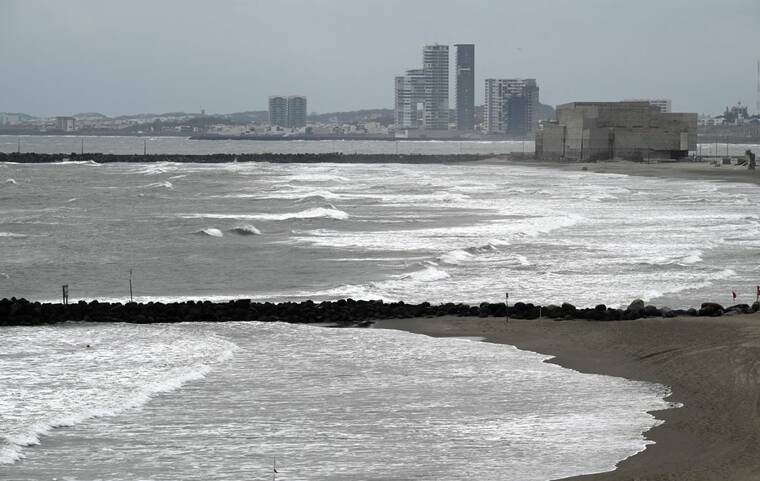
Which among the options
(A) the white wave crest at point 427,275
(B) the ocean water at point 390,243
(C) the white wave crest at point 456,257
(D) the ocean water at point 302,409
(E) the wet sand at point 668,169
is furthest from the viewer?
(E) the wet sand at point 668,169

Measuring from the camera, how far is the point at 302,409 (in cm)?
1714

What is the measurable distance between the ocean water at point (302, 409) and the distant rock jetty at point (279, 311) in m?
1.71

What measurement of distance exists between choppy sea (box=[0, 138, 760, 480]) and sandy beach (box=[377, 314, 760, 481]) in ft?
1.52

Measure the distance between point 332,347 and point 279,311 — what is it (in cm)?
381

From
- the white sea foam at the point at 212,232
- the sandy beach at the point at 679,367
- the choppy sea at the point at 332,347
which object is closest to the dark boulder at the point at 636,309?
the sandy beach at the point at 679,367

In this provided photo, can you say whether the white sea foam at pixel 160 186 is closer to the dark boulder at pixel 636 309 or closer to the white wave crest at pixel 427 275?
the white wave crest at pixel 427 275

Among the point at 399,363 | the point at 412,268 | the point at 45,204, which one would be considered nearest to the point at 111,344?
the point at 399,363

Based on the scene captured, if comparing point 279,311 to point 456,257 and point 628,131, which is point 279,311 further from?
point 628,131

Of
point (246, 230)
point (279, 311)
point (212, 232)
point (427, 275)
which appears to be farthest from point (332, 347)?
point (246, 230)

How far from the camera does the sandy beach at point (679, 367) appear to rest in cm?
1385

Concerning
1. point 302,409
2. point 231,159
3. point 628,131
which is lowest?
point 302,409

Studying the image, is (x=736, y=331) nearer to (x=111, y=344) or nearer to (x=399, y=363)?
(x=399, y=363)

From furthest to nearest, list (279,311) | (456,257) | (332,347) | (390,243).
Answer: (390,243), (456,257), (279,311), (332,347)

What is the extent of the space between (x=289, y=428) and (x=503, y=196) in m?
57.7
